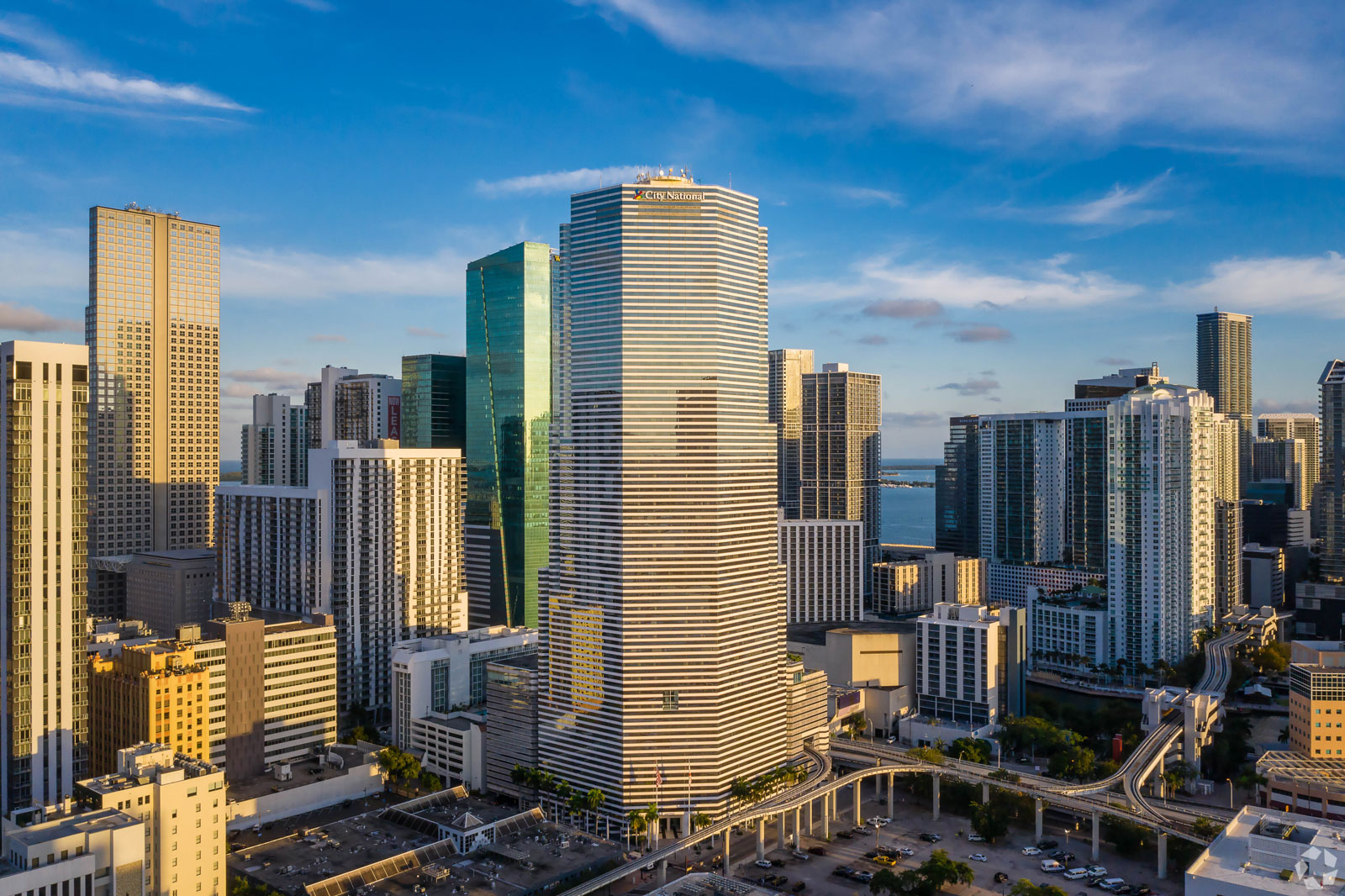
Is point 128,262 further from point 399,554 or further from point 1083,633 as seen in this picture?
point 1083,633

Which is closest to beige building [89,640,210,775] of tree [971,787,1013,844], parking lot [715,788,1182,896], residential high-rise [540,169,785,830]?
residential high-rise [540,169,785,830]

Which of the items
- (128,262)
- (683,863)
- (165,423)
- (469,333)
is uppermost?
(128,262)

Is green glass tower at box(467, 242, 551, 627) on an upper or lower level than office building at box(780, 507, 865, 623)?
upper

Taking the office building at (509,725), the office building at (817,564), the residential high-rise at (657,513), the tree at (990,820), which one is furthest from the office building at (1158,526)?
the office building at (509,725)

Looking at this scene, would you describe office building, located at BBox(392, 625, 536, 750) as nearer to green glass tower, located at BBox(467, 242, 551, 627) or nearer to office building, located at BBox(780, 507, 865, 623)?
green glass tower, located at BBox(467, 242, 551, 627)

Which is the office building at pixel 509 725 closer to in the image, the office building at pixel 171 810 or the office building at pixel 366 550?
the office building at pixel 171 810

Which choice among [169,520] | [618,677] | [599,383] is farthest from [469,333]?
[618,677]

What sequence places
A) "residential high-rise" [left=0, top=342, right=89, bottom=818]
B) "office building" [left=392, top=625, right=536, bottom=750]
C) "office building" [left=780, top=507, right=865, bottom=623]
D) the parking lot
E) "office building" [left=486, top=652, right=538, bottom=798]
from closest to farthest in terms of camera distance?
"residential high-rise" [left=0, top=342, right=89, bottom=818] < the parking lot < "office building" [left=486, top=652, right=538, bottom=798] < "office building" [left=392, top=625, right=536, bottom=750] < "office building" [left=780, top=507, right=865, bottom=623]

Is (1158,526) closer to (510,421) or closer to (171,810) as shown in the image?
(510,421)
